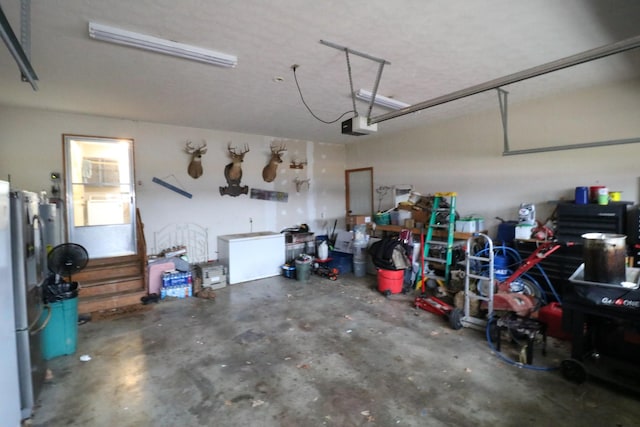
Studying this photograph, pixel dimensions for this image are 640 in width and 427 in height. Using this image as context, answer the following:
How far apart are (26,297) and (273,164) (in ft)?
16.1

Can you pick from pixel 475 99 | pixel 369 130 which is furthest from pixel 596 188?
pixel 369 130

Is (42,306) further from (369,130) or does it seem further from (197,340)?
(369,130)

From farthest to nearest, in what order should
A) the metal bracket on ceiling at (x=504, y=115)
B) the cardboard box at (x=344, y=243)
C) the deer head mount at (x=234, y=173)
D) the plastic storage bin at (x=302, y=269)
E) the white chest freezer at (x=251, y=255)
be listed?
the cardboard box at (x=344, y=243) < the deer head mount at (x=234, y=173) < the plastic storage bin at (x=302, y=269) < the white chest freezer at (x=251, y=255) < the metal bracket on ceiling at (x=504, y=115)

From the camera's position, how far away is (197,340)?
3.52m

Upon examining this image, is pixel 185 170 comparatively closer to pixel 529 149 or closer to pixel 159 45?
pixel 159 45

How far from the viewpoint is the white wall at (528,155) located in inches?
150

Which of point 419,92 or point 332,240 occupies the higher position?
point 419,92

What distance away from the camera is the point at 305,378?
9.15 ft

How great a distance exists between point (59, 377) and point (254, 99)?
149 inches

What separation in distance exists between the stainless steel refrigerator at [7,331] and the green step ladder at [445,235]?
480 cm

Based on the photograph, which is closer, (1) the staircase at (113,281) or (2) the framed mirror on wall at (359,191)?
(1) the staircase at (113,281)

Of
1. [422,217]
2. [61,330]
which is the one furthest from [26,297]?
[422,217]

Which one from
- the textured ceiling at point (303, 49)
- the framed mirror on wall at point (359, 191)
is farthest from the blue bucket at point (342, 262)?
the textured ceiling at point (303, 49)

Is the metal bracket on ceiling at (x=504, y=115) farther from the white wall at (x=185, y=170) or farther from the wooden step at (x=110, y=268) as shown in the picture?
the wooden step at (x=110, y=268)
